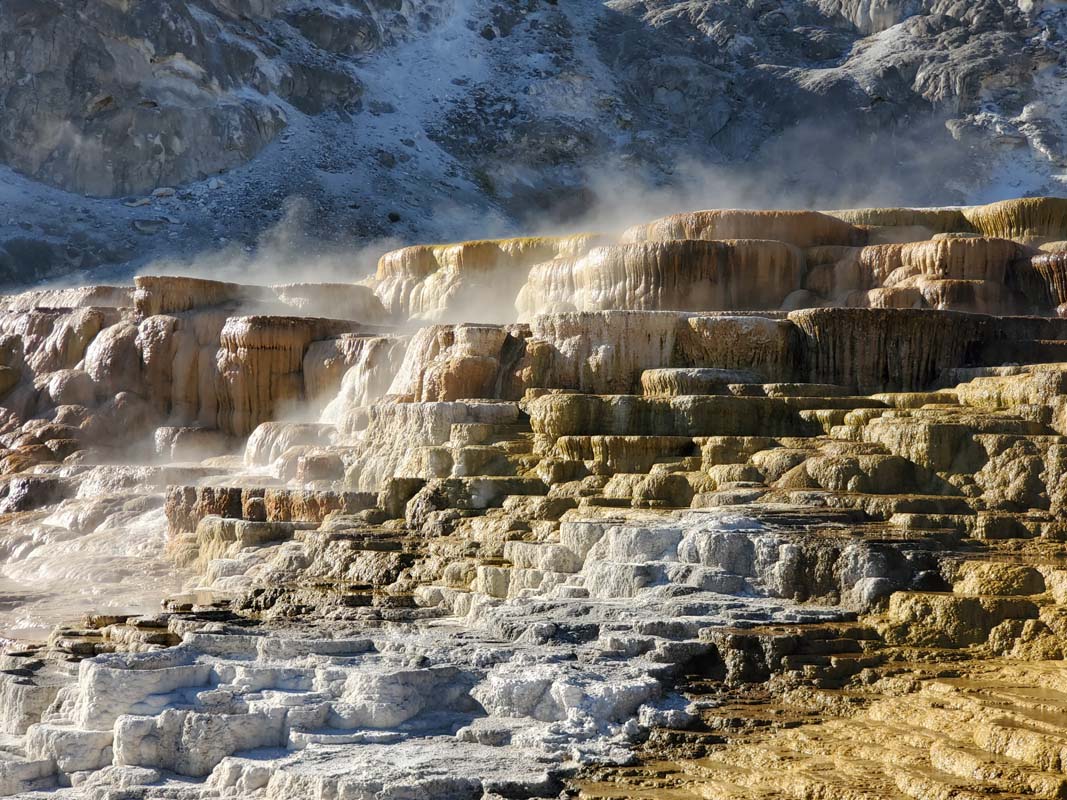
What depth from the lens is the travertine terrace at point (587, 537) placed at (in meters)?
7.02

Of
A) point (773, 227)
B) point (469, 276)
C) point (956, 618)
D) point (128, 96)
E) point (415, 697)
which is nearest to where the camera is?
point (415, 697)

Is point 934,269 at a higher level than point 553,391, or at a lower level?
higher

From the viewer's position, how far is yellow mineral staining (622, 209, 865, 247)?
19.4m

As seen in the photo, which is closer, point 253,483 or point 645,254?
point 253,483

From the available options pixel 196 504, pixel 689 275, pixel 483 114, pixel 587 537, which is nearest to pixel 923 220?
pixel 689 275

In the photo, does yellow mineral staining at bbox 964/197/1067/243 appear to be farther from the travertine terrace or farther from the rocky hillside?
the rocky hillside

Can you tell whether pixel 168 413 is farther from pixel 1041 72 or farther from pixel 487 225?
pixel 1041 72

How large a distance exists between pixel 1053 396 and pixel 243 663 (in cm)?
667

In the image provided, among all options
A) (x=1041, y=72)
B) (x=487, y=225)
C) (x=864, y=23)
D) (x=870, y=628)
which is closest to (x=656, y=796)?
(x=870, y=628)

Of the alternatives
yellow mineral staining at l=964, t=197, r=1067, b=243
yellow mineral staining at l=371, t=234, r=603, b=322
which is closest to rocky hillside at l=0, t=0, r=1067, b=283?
yellow mineral staining at l=371, t=234, r=603, b=322

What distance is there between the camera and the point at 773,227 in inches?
762

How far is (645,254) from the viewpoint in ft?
58.5

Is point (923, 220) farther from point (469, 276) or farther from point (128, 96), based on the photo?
point (128, 96)

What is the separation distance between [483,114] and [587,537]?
33.1 meters
